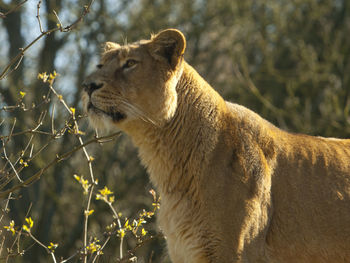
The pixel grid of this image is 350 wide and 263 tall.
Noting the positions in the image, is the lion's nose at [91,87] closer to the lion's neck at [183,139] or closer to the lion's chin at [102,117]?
the lion's chin at [102,117]

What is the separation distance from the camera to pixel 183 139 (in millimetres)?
5359

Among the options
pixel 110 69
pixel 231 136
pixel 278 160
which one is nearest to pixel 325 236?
pixel 278 160

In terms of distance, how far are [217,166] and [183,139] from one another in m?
0.47

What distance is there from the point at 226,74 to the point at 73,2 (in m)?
4.50

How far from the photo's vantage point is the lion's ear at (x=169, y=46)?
5.33 metres

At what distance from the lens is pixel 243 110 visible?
18.2 feet

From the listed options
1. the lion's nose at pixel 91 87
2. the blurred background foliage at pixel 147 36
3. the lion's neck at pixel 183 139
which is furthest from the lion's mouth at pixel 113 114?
the blurred background foliage at pixel 147 36

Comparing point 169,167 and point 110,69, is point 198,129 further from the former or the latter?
point 110,69

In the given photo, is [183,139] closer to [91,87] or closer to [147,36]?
[91,87]

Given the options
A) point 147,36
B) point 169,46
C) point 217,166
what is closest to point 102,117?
point 169,46

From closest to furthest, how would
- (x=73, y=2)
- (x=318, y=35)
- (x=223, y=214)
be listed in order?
(x=223, y=214) < (x=73, y=2) < (x=318, y=35)

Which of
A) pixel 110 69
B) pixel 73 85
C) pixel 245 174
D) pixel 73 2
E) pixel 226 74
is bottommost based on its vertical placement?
pixel 226 74

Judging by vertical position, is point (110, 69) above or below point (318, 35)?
above

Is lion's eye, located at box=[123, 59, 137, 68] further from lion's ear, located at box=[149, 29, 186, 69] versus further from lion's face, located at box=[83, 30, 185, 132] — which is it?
lion's ear, located at box=[149, 29, 186, 69]
